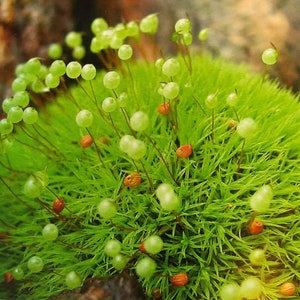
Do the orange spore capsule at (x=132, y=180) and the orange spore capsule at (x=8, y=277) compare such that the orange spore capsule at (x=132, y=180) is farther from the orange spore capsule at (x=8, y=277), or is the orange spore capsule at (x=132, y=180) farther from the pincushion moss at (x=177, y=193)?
the orange spore capsule at (x=8, y=277)

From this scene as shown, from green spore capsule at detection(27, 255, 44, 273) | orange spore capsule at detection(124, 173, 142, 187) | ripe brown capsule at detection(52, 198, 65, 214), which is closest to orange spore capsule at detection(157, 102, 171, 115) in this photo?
orange spore capsule at detection(124, 173, 142, 187)

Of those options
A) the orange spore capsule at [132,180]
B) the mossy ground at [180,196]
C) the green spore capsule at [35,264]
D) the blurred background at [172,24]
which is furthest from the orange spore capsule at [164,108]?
the blurred background at [172,24]

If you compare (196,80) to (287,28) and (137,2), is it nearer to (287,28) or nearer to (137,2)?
(287,28)

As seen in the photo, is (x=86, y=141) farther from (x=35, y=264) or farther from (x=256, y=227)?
(x=256, y=227)

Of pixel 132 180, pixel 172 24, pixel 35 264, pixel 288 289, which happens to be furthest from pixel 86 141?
pixel 172 24

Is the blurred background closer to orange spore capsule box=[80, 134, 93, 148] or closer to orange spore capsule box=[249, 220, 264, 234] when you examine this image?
orange spore capsule box=[80, 134, 93, 148]

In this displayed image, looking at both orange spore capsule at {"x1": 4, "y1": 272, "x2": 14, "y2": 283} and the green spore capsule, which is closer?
the green spore capsule
